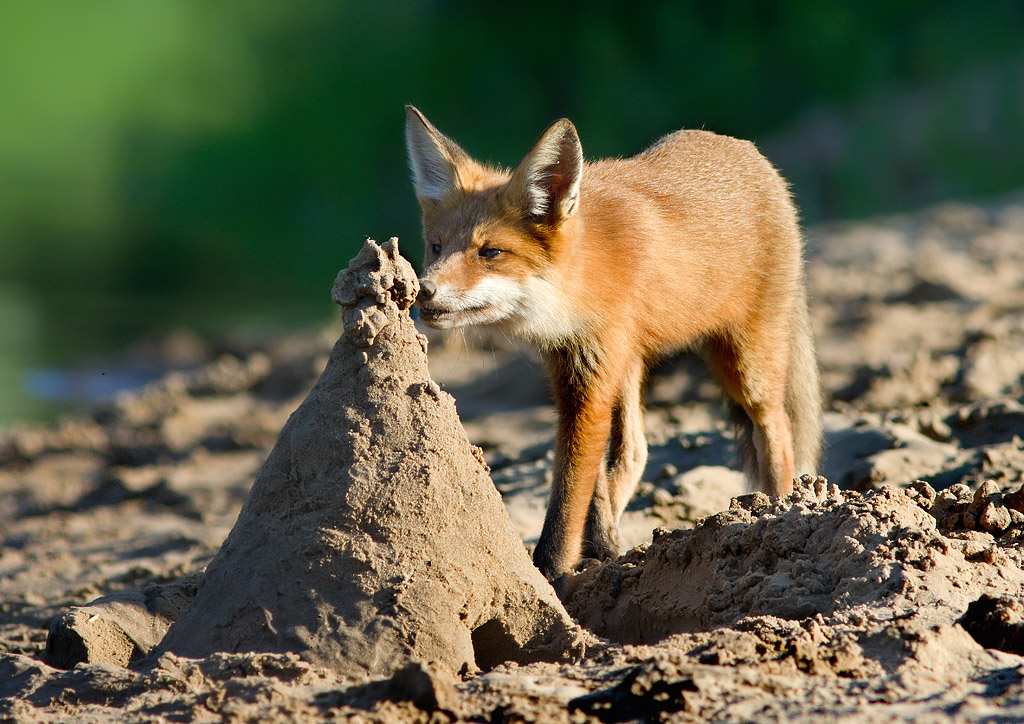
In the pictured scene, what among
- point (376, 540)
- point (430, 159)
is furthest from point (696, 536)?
point (430, 159)

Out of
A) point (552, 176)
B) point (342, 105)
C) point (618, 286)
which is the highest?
point (342, 105)

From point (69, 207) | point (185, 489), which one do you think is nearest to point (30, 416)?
point (185, 489)

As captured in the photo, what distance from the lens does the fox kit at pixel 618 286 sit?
16.3 feet

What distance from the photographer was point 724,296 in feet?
18.2

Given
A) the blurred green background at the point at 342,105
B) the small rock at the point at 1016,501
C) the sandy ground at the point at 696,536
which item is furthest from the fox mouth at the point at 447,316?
the blurred green background at the point at 342,105

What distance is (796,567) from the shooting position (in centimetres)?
381

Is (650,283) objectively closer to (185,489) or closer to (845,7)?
(185,489)

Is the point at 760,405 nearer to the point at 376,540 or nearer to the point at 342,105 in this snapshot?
the point at 376,540

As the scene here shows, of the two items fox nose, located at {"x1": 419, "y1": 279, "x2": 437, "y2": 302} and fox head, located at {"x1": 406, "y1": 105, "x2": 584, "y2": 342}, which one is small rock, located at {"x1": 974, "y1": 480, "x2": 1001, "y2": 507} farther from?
fox nose, located at {"x1": 419, "y1": 279, "x2": 437, "y2": 302}

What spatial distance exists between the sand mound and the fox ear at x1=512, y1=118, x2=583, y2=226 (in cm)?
162

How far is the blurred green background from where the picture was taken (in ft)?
72.1

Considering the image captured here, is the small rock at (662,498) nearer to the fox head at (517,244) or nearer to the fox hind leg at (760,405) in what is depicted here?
the fox hind leg at (760,405)

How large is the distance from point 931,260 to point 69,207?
64.9 ft

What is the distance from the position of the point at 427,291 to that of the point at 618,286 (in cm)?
103
